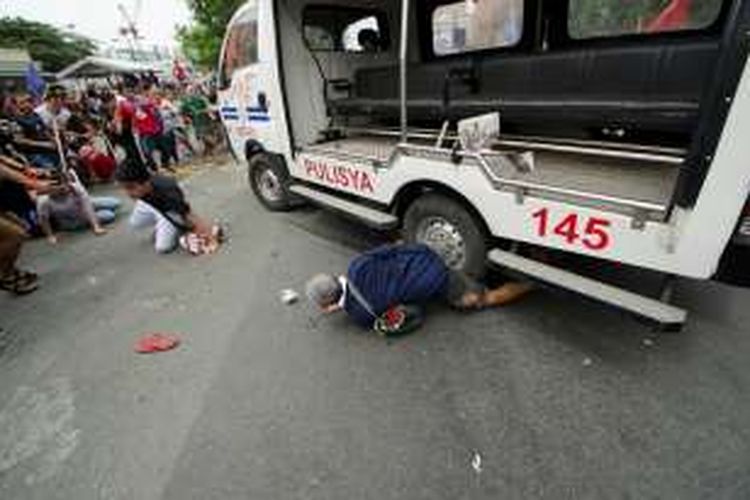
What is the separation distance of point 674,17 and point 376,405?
349 centimetres

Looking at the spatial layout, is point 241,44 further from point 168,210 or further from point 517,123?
point 517,123

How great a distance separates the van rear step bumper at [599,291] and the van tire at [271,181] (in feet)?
10.3

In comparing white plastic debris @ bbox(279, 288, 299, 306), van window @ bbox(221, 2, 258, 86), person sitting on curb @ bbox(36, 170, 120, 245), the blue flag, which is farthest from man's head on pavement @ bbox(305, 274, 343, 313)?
the blue flag

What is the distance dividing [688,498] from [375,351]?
1.74 m

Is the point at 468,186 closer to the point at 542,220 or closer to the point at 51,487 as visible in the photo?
the point at 542,220

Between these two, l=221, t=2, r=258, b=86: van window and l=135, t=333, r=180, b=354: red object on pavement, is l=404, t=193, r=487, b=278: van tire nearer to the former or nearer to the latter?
l=135, t=333, r=180, b=354: red object on pavement

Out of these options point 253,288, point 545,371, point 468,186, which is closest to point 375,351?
point 545,371

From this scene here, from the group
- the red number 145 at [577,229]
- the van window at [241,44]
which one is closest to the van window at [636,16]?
the red number 145 at [577,229]

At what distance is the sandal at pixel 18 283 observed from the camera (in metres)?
4.46

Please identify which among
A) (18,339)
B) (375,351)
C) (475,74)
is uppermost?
(475,74)

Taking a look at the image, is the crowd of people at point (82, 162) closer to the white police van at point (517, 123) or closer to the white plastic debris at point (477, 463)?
the white police van at point (517, 123)

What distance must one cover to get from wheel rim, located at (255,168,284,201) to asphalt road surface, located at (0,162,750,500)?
2.14 m

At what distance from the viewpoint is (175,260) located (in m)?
4.80

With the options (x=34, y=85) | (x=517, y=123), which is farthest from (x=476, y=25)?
(x=34, y=85)
